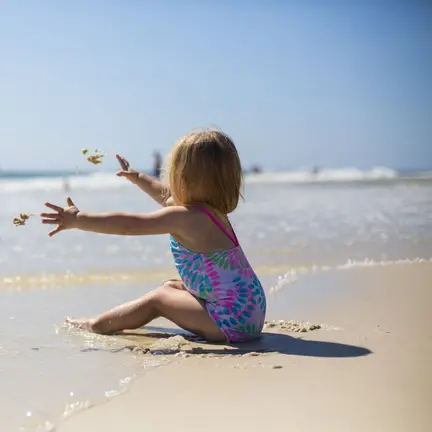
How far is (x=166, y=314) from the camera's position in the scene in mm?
3428

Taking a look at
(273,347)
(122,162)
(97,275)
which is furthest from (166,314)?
(97,275)

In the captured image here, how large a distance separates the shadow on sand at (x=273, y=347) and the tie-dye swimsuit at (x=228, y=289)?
0.28 feet

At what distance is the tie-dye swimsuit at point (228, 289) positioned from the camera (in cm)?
327

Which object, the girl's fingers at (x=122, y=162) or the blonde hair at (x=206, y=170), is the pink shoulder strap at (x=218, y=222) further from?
the girl's fingers at (x=122, y=162)

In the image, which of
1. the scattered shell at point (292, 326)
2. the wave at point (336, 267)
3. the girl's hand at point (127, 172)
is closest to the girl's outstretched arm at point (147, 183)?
the girl's hand at point (127, 172)

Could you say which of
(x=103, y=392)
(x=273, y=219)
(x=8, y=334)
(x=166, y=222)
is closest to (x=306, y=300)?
(x=166, y=222)

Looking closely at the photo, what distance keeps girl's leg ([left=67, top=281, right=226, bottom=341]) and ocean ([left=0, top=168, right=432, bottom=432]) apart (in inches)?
4.4

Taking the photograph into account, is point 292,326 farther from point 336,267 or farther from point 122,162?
point 336,267

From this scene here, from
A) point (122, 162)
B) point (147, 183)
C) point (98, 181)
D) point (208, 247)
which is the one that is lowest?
point (98, 181)

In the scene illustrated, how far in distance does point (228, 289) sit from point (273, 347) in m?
0.36

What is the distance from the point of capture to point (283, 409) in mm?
2193

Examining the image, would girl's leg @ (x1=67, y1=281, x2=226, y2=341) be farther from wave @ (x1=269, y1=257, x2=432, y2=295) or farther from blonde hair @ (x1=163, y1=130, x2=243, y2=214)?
wave @ (x1=269, y1=257, x2=432, y2=295)

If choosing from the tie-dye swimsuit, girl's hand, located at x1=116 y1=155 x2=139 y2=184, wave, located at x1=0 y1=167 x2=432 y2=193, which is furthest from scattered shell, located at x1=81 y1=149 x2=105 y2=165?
wave, located at x1=0 y1=167 x2=432 y2=193

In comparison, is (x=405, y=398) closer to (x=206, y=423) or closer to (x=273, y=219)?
(x=206, y=423)
